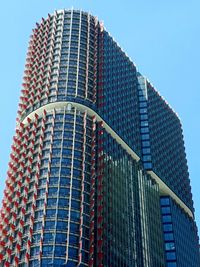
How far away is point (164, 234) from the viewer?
7229 inches

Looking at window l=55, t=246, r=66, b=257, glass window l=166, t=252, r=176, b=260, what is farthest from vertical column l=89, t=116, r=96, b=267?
glass window l=166, t=252, r=176, b=260

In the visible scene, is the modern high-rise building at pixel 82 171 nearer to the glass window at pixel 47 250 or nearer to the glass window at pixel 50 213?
the glass window at pixel 50 213

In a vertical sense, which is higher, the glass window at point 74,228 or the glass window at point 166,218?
the glass window at point 166,218

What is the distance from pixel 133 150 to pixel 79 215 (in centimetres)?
4991

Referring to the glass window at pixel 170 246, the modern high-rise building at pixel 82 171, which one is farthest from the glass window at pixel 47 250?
the glass window at pixel 170 246

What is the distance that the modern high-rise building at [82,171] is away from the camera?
13531 centimetres

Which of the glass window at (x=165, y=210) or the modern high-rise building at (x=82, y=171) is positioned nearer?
the modern high-rise building at (x=82, y=171)

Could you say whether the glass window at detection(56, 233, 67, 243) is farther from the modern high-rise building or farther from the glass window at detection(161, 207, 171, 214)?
the glass window at detection(161, 207, 171, 214)

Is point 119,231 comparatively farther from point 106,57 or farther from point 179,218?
point 106,57

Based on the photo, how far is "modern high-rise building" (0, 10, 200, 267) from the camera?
444 feet

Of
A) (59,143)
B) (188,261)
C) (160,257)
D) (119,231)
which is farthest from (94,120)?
(188,261)

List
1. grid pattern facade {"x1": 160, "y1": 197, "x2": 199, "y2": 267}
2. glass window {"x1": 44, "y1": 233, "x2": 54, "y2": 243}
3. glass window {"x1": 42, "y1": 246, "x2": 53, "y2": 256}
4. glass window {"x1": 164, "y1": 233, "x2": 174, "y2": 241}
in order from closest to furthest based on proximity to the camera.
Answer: glass window {"x1": 42, "y1": 246, "x2": 53, "y2": 256}, glass window {"x1": 44, "y1": 233, "x2": 54, "y2": 243}, grid pattern facade {"x1": 160, "y1": 197, "x2": 199, "y2": 267}, glass window {"x1": 164, "y1": 233, "x2": 174, "y2": 241}

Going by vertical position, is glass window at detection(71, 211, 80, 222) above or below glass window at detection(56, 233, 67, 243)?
above

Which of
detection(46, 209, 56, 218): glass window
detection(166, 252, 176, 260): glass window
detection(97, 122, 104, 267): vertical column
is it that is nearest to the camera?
detection(97, 122, 104, 267): vertical column
